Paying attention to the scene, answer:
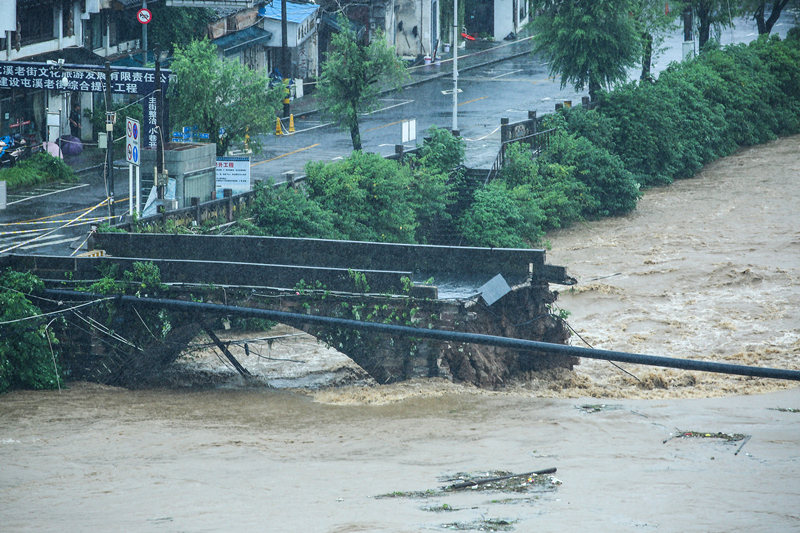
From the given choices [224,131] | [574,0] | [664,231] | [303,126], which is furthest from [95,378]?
[574,0]

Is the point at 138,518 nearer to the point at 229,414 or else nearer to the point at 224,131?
the point at 229,414

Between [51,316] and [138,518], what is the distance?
968cm

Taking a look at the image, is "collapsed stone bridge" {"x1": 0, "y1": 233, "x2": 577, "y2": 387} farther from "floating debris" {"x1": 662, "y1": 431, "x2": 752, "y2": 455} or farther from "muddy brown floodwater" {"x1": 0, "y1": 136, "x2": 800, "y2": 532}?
"floating debris" {"x1": 662, "y1": 431, "x2": 752, "y2": 455}

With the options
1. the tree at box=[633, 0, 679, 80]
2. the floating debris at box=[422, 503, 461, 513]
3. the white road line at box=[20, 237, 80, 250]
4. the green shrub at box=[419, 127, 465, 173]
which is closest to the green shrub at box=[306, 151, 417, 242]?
the green shrub at box=[419, 127, 465, 173]

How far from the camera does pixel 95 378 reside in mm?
25516

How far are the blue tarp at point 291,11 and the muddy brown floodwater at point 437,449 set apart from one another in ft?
99.5

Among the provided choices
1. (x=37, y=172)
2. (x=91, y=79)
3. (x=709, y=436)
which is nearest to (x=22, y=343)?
(x=709, y=436)

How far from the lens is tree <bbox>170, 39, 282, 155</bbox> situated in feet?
132

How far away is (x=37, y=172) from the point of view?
41.9 m

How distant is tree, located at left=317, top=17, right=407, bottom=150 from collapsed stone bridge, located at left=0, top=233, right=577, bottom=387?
1769 cm

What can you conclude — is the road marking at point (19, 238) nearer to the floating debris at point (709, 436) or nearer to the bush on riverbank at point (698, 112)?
the floating debris at point (709, 436)

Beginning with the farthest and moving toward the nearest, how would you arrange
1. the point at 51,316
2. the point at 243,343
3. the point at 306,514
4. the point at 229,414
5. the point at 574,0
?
the point at 574,0 → the point at 243,343 → the point at 51,316 → the point at 229,414 → the point at 306,514

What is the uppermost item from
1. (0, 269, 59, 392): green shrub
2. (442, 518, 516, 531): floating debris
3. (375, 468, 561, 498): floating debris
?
(0, 269, 59, 392): green shrub

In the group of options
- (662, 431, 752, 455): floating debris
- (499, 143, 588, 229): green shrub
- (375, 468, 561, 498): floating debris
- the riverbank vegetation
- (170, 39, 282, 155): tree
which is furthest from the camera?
(499, 143, 588, 229): green shrub
